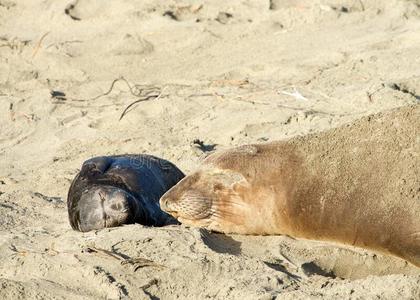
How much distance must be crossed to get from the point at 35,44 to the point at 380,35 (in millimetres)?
2971

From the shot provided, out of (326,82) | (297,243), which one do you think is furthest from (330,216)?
(326,82)

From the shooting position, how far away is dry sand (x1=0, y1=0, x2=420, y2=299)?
15.6ft

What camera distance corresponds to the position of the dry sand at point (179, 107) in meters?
4.77

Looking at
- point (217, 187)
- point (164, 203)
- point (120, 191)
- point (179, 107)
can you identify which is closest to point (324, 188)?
point (217, 187)

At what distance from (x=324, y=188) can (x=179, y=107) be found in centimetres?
264

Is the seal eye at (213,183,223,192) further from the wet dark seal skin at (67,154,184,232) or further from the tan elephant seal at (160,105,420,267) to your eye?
the wet dark seal skin at (67,154,184,232)

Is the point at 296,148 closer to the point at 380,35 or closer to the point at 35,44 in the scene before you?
the point at 380,35

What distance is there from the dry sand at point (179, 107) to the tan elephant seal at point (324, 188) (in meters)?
0.13

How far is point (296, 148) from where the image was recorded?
5645 millimetres

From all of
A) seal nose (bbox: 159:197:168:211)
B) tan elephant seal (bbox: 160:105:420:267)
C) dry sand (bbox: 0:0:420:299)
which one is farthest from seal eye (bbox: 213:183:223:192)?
dry sand (bbox: 0:0:420:299)

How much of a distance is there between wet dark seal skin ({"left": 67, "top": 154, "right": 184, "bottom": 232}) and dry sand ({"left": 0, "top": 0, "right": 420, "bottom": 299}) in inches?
6.8

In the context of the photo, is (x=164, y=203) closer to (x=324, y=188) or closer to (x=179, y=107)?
(x=324, y=188)

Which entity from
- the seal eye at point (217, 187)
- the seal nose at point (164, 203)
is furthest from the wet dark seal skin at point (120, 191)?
the seal eye at point (217, 187)

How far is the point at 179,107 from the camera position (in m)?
7.82
